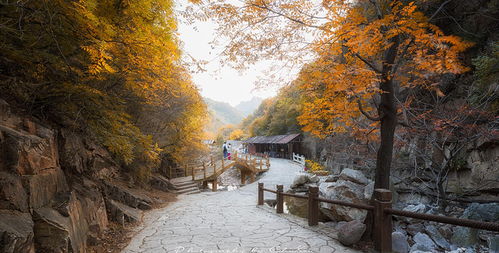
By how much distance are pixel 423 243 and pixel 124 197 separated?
9.09 meters

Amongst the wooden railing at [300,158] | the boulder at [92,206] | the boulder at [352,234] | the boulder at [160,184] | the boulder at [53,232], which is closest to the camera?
the boulder at [53,232]

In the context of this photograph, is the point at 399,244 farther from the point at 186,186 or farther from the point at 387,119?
the point at 186,186

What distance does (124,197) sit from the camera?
24.8 ft

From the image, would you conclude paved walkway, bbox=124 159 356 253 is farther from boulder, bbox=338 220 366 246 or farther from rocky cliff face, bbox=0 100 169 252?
rocky cliff face, bbox=0 100 169 252

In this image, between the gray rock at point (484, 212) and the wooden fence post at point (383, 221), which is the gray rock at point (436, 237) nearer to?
the gray rock at point (484, 212)

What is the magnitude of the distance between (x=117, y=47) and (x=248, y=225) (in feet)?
15.8

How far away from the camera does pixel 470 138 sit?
305 inches

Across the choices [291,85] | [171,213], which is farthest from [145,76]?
[171,213]

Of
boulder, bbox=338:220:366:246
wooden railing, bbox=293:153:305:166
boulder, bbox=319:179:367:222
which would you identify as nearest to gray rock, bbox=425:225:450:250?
boulder, bbox=319:179:367:222

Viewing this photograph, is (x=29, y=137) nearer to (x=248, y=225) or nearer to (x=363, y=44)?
(x=248, y=225)

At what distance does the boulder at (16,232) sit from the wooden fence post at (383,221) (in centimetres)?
469

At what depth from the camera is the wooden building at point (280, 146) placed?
97.0 ft

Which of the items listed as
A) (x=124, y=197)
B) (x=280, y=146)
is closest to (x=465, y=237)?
(x=124, y=197)

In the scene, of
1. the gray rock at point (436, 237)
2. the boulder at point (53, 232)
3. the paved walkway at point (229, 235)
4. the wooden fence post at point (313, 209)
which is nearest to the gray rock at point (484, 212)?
the gray rock at point (436, 237)
